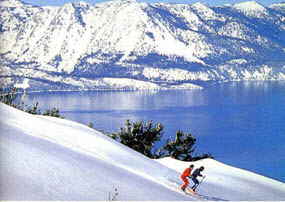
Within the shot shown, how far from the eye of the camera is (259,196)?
81.5 feet

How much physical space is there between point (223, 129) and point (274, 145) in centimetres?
3712

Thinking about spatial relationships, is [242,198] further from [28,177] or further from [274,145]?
[274,145]

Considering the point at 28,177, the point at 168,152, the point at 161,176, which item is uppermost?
the point at 28,177

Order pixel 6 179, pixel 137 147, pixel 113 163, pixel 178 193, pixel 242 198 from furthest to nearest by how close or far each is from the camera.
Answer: pixel 137 147 → pixel 242 198 → pixel 113 163 → pixel 178 193 → pixel 6 179

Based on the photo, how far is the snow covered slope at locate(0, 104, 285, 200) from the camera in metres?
12.2

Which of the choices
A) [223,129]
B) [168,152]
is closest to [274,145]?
[223,129]

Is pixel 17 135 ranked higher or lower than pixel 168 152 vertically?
higher

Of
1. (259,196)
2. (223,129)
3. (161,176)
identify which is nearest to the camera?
(161,176)

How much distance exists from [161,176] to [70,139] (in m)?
4.01

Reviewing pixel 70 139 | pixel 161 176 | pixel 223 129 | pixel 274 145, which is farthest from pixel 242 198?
pixel 223 129

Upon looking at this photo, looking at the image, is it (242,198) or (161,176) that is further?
(242,198)

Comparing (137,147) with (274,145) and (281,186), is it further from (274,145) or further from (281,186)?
(274,145)

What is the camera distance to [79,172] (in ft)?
48.5

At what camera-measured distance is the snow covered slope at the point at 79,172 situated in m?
12.2
